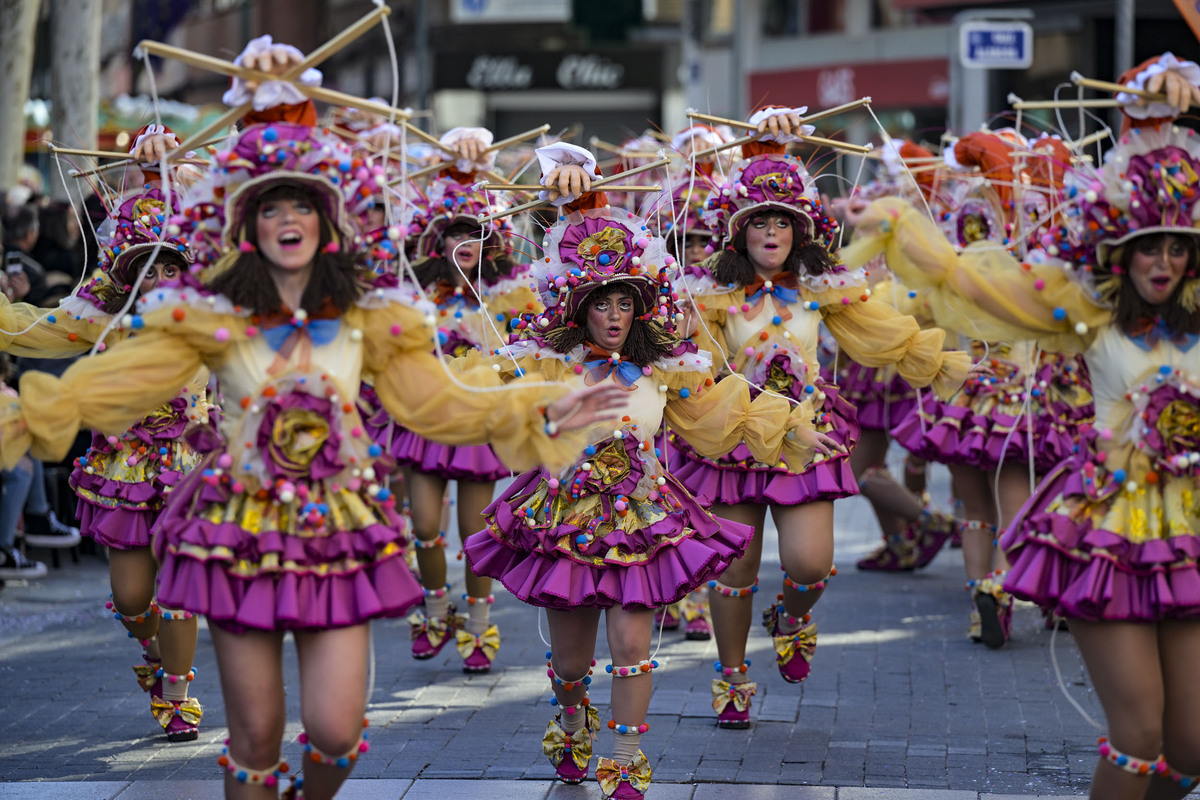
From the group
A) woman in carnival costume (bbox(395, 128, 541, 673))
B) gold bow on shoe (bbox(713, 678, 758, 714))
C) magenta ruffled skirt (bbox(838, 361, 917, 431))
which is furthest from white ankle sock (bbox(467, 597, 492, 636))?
magenta ruffled skirt (bbox(838, 361, 917, 431))

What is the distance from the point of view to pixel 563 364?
5.73m

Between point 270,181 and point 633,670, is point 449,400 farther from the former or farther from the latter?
point 633,670

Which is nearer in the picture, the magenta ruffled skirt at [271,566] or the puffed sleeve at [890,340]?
the magenta ruffled skirt at [271,566]

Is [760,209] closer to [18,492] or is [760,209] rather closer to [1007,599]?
[1007,599]

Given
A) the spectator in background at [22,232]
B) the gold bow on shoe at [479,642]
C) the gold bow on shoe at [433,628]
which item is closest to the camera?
the gold bow on shoe at [479,642]

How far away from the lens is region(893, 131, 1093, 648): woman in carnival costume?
796 centimetres

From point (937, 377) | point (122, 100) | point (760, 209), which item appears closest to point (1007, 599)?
point (937, 377)

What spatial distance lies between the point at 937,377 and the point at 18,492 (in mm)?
6009

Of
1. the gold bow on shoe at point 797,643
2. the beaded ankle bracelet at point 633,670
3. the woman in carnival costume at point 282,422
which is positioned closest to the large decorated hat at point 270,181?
the woman in carnival costume at point 282,422

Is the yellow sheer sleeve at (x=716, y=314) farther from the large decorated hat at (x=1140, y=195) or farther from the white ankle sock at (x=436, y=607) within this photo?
the large decorated hat at (x=1140, y=195)

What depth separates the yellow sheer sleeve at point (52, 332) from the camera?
20.4 ft

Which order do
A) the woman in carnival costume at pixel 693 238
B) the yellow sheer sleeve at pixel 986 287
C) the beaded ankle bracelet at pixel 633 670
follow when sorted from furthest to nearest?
the woman in carnival costume at pixel 693 238 → the beaded ankle bracelet at pixel 633 670 → the yellow sheer sleeve at pixel 986 287

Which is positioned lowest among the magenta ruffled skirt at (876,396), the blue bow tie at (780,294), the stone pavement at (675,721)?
the stone pavement at (675,721)

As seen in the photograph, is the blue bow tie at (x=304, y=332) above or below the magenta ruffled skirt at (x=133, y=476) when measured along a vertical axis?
above
